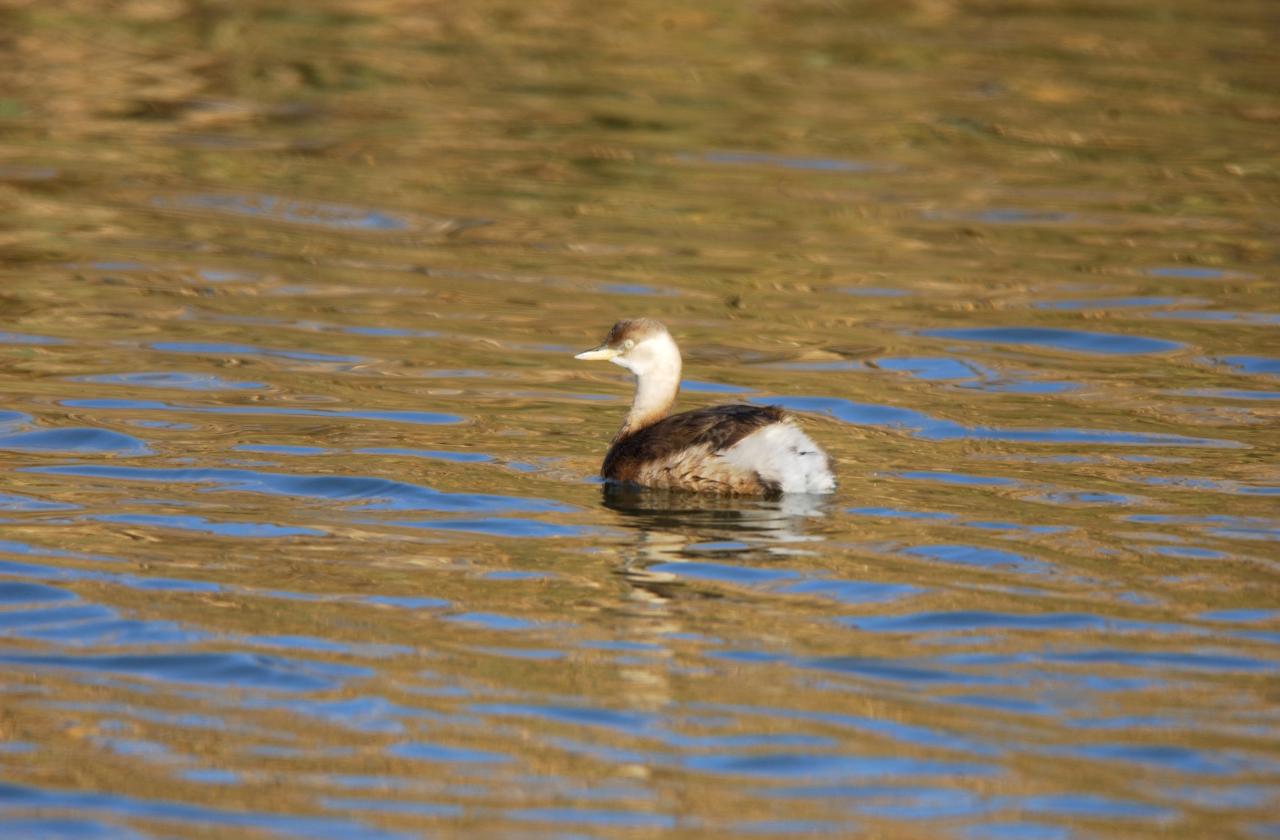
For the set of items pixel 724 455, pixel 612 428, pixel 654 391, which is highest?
pixel 654 391

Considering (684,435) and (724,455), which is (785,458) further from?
(684,435)

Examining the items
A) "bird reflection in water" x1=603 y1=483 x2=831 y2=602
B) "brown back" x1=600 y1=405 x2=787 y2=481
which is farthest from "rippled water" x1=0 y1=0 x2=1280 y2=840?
"brown back" x1=600 y1=405 x2=787 y2=481

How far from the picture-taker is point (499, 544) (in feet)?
27.5

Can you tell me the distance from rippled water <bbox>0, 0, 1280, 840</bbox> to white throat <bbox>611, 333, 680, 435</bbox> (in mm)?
356

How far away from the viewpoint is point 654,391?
33.2 feet

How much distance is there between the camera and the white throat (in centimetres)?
1006

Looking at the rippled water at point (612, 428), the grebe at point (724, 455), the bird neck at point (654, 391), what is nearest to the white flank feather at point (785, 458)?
the grebe at point (724, 455)

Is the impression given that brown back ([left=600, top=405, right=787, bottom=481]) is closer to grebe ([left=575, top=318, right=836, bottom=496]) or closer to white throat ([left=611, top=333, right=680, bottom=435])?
grebe ([left=575, top=318, right=836, bottom=496])

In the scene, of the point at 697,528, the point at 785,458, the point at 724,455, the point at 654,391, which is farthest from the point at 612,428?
the point at 697,528

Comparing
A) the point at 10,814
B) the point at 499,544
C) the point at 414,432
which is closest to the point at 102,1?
the point at 414,432

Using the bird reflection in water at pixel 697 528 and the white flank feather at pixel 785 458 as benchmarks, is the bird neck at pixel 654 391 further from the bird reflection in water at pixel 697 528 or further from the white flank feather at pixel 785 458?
the white flank feather at pixel 785 458

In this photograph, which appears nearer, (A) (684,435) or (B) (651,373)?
(A) (684,435)

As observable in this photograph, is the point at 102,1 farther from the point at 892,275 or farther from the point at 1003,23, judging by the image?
the point at 892,275

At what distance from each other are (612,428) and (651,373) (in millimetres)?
960
